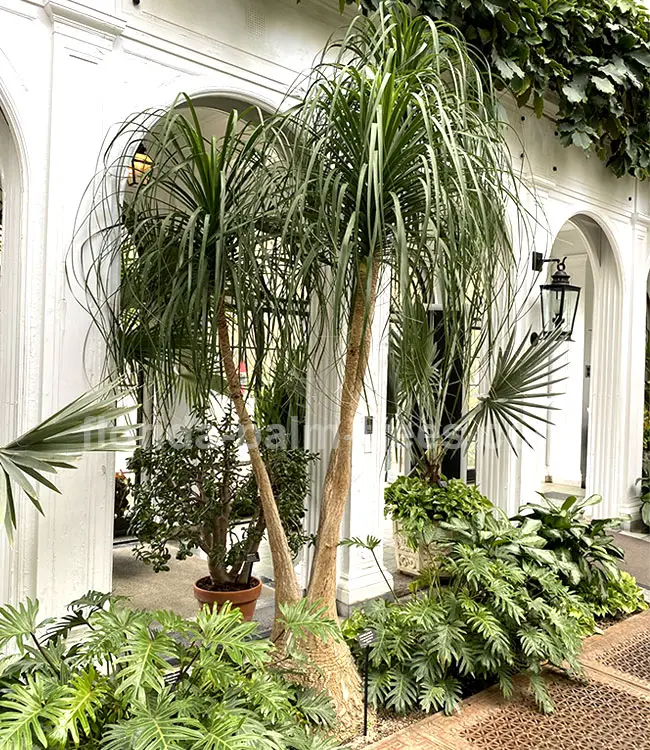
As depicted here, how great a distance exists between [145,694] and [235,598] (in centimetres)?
148

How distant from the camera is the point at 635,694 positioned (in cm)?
307

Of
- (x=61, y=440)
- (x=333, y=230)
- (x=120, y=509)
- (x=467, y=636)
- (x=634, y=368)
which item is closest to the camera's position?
(x=61, y=440)

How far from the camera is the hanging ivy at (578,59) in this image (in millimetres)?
4121

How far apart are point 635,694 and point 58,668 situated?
8.10ft

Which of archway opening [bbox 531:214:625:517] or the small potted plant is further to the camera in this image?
archway opening [bbox 531:214:625:517]

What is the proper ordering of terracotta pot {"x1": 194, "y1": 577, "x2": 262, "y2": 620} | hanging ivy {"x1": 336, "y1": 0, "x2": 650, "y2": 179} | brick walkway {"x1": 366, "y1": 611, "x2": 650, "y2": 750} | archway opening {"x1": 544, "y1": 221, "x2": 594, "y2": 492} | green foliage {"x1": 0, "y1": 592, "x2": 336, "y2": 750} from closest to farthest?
green foliage {"x1": 0, "y1": 592, "x2": 336, "y2": 750}, brick walkway {"x1": 366, "y1": 611, "x2": 650, "y2": 750}, terracotta pot {"x1": 194, "y1": 577, "x2": 262, "y2": 620}, hanging ivy {"x1": 336, "y1": 0, "x2": 650, "y2": 179}, archway opening {"x1": 544, "y1": 221, "x2": 594, "y2": 492}

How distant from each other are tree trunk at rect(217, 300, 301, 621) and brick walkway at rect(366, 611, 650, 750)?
2.20ft

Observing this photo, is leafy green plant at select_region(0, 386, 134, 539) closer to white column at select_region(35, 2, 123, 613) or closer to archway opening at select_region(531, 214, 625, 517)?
white column at select_region(35, 2, 123, 613)

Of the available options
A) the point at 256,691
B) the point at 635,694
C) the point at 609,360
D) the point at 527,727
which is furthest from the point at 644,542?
the point at 256,691

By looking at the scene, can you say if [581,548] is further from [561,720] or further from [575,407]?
[575,407]

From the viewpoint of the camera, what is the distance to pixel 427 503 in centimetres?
431

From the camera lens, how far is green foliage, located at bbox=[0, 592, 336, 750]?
1865mm

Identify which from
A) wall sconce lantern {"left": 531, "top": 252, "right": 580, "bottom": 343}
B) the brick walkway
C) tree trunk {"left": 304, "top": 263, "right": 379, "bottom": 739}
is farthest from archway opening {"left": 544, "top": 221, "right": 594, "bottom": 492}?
tree trunk {"left": 304, "top": 263, "right": 379, "bottom": 739}

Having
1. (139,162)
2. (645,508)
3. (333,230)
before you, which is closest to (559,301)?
(645,508)
